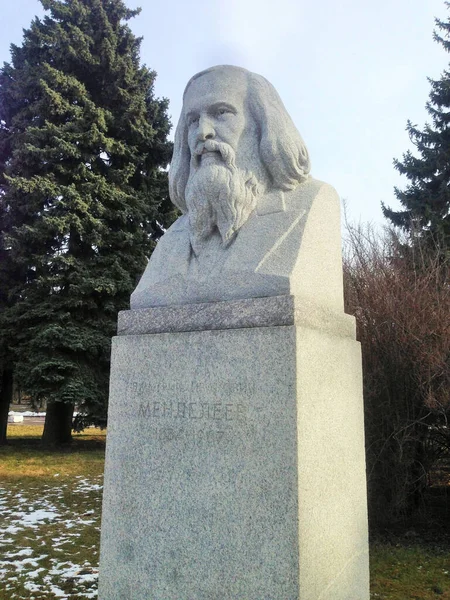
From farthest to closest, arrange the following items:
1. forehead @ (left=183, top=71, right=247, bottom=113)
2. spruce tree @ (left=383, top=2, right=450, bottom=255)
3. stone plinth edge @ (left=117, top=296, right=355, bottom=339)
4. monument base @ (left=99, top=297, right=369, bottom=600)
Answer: spruce tree @ (left=383, top=2, right=450, bottom=255) → forehead @ (left=183, top=71, right=247, bottom=113) → stone plinth edge @ (left=117, top=296, right=355, bottom=339) → monument base @ (left=99, top=297, right=369, bottom=600)

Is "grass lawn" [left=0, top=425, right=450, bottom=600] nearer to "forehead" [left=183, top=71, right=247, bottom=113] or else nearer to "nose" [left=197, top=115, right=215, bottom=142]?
"nose" [left=197, top=115, right=215, bottom=142]

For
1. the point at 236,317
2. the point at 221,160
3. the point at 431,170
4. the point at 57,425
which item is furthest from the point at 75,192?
the point at 236,317

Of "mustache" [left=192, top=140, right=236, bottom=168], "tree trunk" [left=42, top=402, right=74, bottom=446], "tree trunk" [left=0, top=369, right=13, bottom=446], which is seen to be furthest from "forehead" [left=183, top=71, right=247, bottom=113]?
"tree trunk" [left=0, top=369, right=13, bottom=446]

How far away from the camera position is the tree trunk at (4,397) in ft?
51.8

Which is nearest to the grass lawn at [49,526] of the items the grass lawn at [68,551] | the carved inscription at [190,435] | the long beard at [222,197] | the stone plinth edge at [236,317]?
the grass lawn at [68,551]

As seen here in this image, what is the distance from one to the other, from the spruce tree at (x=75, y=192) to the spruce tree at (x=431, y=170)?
6.98 meters

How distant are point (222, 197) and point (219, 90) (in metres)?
0.71

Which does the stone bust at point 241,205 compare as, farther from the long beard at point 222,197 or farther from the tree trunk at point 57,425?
the tree trunk at point 57,425

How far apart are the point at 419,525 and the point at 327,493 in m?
5.92

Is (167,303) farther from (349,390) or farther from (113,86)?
(113,86)

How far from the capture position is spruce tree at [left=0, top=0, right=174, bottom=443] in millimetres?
14031

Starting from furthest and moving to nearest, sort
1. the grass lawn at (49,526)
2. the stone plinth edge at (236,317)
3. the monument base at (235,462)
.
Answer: the grass lawn at (49,526) → the stone plinth edge at (236,317) → the monument base at (235,462)

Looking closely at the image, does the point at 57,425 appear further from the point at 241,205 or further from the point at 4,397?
the point at 241,205

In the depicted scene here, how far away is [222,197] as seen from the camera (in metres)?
3.21
